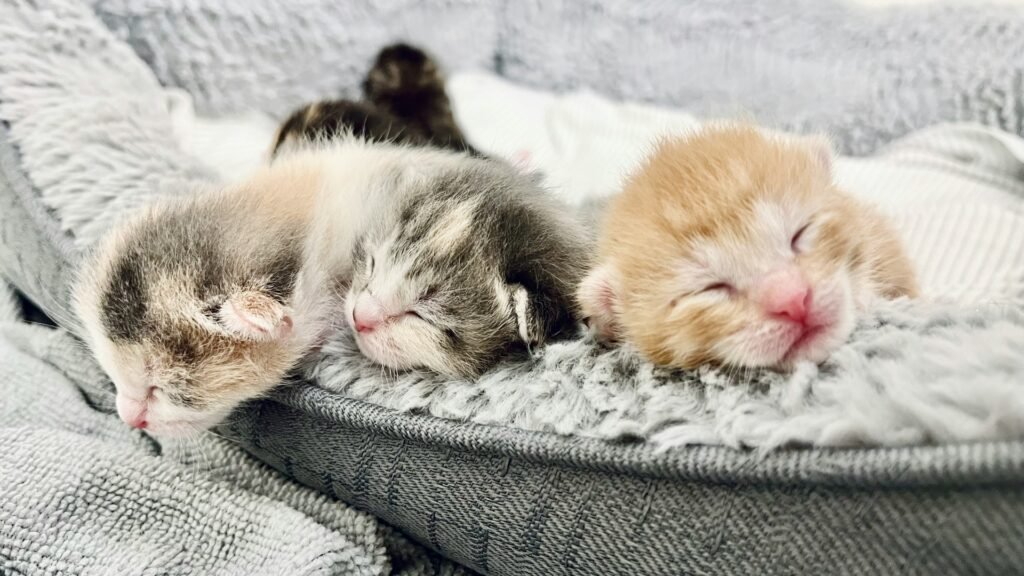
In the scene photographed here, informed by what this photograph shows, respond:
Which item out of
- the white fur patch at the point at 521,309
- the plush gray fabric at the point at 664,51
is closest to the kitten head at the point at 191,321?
the white fur patch at the point at 521,309

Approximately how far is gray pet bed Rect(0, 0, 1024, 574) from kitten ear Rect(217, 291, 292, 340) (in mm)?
79

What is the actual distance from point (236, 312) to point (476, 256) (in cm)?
26

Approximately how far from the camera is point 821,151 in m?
0.88

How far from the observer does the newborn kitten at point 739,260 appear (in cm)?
69

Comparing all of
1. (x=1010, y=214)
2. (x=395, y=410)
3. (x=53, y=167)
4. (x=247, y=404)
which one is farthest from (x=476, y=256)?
(x=1010, y=214)

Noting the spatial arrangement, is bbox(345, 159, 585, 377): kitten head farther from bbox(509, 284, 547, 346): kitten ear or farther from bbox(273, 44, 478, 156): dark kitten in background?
bbox(273, 44, 478, 156): dark kitten in background

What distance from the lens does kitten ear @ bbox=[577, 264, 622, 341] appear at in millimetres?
780

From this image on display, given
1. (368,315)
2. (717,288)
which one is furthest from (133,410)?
(717,288)

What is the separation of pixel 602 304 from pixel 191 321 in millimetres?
443

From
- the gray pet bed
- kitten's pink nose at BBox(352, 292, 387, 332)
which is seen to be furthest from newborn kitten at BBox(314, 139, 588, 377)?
the gray pet bed

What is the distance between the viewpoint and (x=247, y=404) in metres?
0.84

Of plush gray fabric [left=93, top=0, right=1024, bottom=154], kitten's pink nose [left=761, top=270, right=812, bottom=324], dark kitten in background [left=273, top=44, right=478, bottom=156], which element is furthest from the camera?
plush gray fabric [left=93, top=0, right=1024, bottom=154]

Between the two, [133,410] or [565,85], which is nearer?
[133,410]

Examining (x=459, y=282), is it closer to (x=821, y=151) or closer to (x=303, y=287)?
(x=303, y=287)
